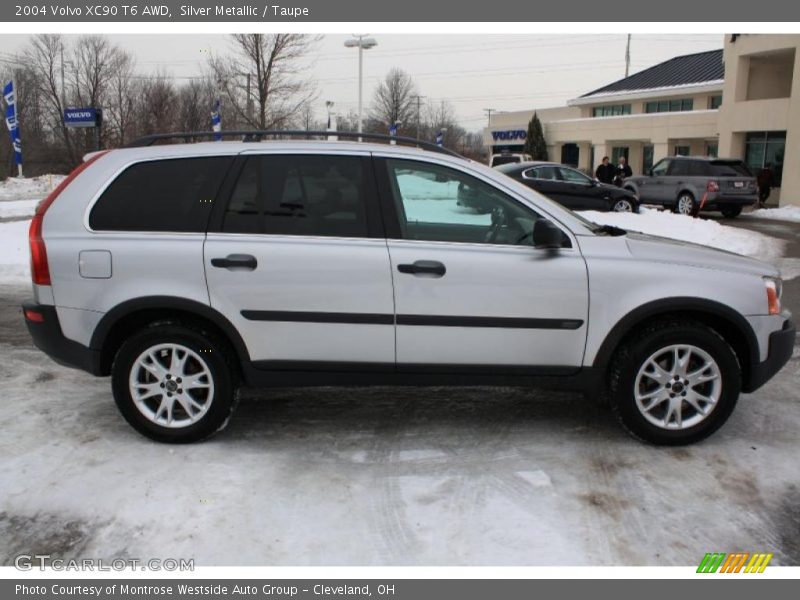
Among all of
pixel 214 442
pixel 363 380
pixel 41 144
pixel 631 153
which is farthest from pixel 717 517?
pixel 41 144

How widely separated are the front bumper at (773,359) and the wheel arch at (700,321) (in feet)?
0.10

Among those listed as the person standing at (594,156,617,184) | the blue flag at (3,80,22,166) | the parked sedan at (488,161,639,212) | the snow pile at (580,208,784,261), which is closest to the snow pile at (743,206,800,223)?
the person standing at (594,156,617,184)

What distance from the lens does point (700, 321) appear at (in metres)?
4.29

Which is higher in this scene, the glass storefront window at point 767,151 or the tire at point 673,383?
the glass storefront window at point 767,151

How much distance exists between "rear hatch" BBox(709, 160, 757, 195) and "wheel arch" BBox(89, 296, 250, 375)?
18.7 meters

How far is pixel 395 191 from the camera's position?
4250 mm

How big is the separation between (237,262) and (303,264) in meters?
0.38

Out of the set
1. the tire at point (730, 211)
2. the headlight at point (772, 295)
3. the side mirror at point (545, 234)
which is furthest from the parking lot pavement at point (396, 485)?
the tire at point (730, 211)

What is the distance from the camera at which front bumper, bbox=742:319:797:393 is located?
14.0 feet

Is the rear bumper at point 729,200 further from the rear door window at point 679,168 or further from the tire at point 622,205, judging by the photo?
the tire at point 622,205

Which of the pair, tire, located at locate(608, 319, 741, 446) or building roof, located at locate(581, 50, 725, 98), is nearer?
tire, located at locate(608, 319, 741, 446)

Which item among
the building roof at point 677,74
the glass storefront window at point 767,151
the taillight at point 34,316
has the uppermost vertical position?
the building roof at point 677,74

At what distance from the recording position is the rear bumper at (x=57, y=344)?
13.9ft

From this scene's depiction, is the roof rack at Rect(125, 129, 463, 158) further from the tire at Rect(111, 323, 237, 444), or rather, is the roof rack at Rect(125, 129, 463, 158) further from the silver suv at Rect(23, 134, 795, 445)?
the tire at Rect(111, 323, 237, 444)
